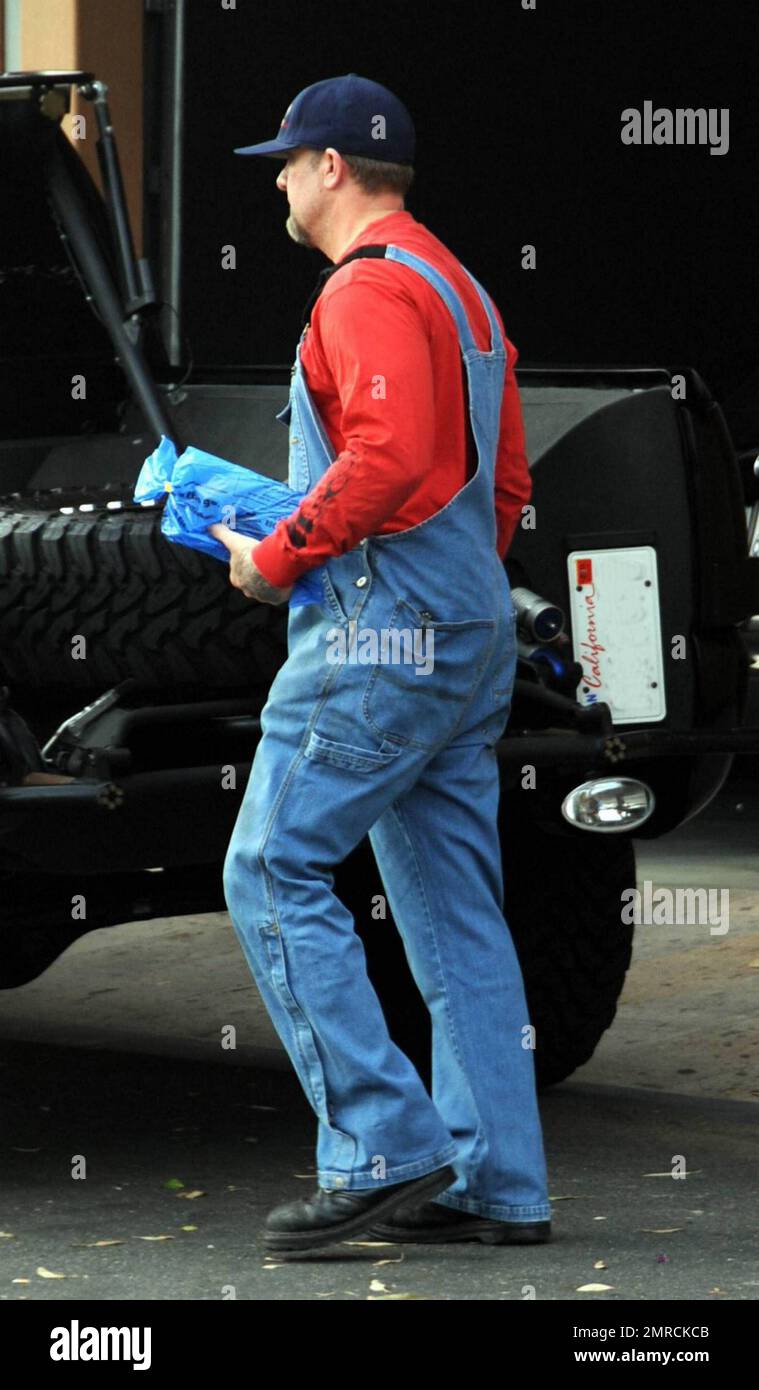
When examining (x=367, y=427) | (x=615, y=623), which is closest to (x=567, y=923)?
(x=615, y=623)

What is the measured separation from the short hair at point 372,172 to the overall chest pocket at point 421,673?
68 centimetres

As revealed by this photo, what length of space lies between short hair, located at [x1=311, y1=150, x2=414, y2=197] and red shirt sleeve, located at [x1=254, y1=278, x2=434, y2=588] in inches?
10.1

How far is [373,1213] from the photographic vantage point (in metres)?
4.65

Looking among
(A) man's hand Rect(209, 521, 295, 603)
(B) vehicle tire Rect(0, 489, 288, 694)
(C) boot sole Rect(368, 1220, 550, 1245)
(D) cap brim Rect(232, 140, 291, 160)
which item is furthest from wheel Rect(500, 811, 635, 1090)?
(D) cap brim Rect(232, 140, 291, 160)

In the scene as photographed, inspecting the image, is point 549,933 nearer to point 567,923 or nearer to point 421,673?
point 567,923

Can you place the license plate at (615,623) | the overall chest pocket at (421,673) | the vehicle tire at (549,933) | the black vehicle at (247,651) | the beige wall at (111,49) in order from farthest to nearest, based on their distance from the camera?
the beige wall at (111,49) → the vehicle tire at (549,933) → the license plate at (615,623) → the black vehicle at (247,651) → the overall chest pocket at (421,673)

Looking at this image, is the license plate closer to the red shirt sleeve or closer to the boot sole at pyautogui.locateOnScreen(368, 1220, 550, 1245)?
the red shirt sleeve

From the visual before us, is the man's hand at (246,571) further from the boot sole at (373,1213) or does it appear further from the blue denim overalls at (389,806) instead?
the boot sole at (373,1213)

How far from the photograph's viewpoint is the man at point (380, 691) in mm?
4438

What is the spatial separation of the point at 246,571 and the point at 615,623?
37.9 inches

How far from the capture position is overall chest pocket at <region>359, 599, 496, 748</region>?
449 centimetres

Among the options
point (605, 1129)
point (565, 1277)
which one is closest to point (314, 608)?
point (565, 1277)

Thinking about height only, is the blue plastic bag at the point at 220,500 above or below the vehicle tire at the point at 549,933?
above

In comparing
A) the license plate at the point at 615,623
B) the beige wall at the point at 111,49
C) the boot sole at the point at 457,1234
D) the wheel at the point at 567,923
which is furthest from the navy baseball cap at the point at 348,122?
the beige wall at the point at 111,49
